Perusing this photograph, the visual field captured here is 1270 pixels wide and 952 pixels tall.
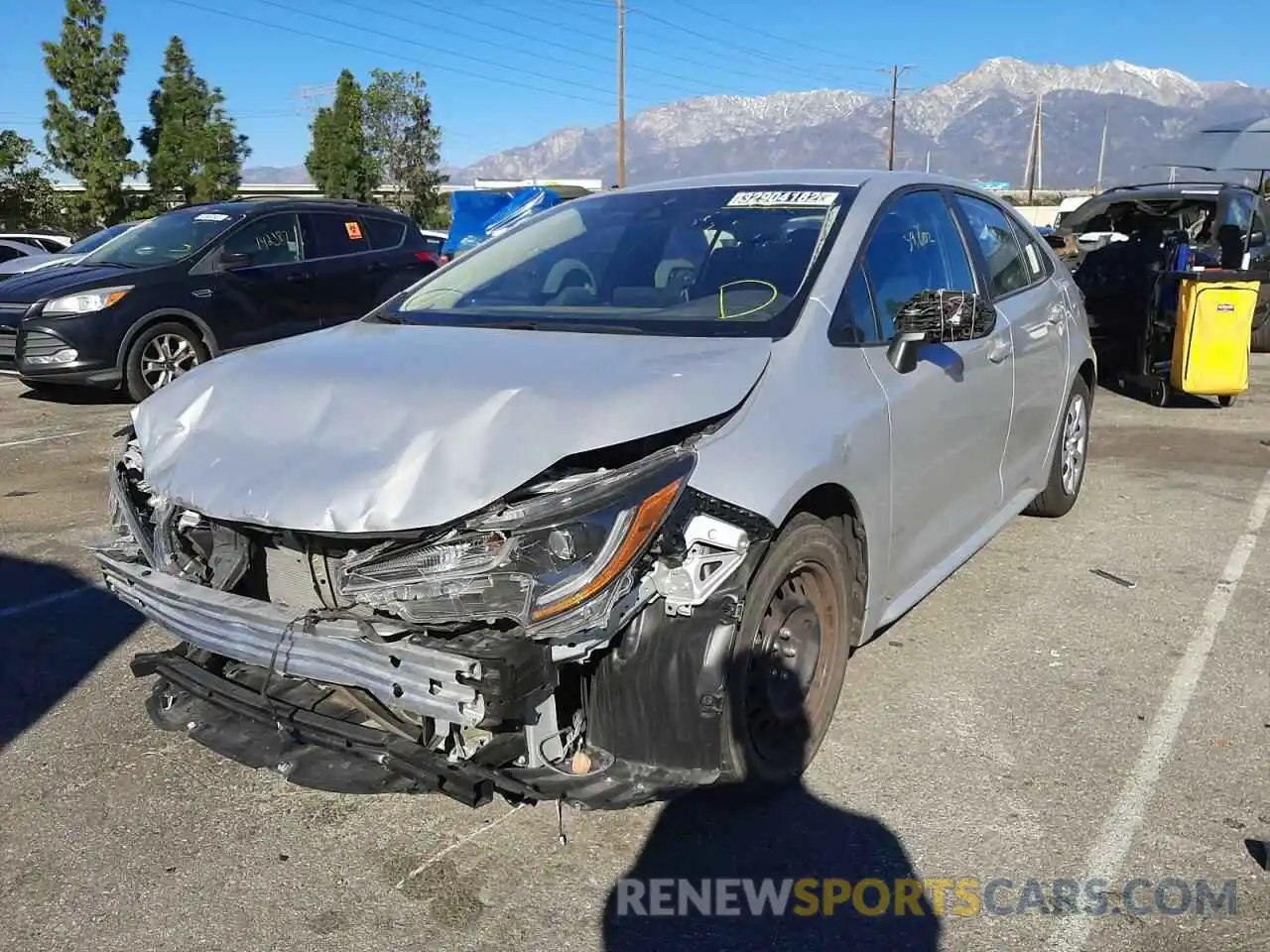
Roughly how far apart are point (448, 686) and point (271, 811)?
110 cm

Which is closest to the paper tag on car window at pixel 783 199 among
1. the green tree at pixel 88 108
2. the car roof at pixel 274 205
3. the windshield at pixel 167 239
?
the windshield at pixel 167 239

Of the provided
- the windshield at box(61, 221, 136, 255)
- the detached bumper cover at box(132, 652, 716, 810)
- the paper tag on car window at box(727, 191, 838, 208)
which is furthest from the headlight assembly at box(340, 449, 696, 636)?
the windshield at box(61, 221, 136, 255)

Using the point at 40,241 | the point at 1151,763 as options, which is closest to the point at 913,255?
the point at 1151,763

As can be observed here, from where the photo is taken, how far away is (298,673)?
2.51 meters

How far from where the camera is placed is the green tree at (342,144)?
41.0m

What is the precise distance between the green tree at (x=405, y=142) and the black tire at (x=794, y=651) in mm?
49172

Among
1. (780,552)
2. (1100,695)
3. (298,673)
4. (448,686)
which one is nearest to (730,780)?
(780,552)

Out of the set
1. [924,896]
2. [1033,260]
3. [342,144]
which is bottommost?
[924,896]

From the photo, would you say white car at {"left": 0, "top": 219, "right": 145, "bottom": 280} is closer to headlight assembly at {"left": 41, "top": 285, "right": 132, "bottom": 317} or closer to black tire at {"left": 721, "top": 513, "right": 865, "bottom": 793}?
headlight assembly at {"left": 41, "top": 285, "right": 132, "bottom": 317}

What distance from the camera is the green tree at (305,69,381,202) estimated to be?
41031 millimetres

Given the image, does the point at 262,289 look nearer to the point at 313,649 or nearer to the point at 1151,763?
the point at 313,649

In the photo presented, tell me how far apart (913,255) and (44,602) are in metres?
3.86

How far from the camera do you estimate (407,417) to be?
262 cm

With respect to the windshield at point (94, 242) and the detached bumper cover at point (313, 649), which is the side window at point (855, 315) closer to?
the detached bumper cover at point (313, 649)
